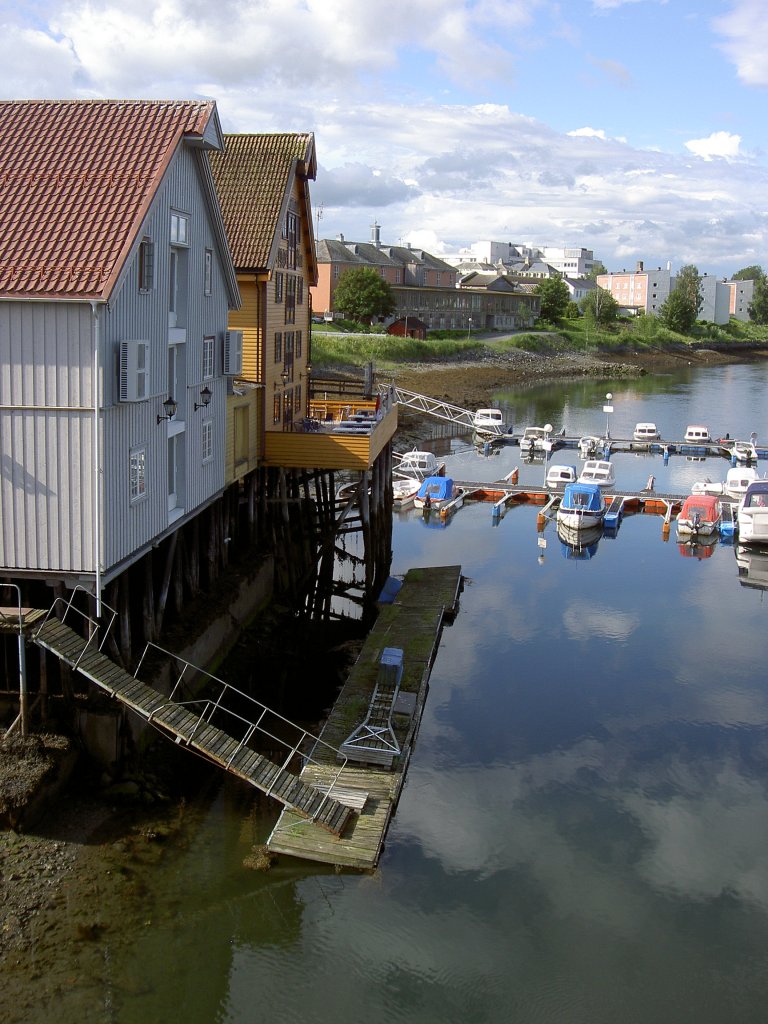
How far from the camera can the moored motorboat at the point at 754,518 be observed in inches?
1544

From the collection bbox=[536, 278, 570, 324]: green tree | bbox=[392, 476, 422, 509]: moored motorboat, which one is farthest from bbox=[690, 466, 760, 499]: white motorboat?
bbox=[536, 278, 570, 324]: green tree

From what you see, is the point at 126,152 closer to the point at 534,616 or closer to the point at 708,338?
the point at 534,616

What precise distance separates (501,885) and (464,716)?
6559 mm

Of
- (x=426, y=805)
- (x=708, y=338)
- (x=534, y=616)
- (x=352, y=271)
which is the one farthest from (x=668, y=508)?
(x=708, y=338)

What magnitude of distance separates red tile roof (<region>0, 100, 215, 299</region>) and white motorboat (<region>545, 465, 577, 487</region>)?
3248 cm

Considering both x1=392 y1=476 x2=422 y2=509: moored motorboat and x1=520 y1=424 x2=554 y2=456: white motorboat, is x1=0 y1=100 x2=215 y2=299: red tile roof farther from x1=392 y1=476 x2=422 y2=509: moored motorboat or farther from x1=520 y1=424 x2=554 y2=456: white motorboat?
x1=520 y1=424 x2=554 y2=456: white motorboat

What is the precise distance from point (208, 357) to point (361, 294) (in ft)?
258

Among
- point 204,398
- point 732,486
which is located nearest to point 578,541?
point 732,486

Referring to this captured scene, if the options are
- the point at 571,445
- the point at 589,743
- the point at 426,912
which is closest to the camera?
the point at 426,912

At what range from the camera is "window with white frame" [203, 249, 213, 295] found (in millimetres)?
21916

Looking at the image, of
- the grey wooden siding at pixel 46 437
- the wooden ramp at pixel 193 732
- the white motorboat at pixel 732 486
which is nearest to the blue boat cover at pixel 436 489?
the white motorboat at pixel 732 486

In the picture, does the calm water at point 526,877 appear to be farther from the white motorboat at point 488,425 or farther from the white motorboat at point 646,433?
the white motorboat at point 488,425

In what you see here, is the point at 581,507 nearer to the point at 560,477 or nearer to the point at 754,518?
the point at 754,518

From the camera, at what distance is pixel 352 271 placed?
330 ft
